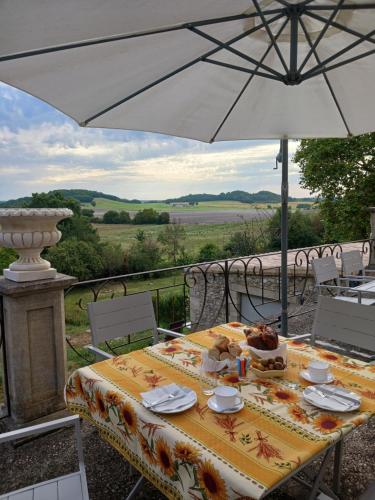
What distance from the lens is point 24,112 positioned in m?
17.0

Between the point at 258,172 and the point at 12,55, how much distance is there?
11.5 metres

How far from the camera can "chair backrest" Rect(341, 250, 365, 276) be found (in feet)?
15.6

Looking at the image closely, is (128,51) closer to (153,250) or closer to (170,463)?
(170,463)

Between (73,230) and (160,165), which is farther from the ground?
(160,165)

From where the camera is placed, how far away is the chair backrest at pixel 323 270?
4.22 metres

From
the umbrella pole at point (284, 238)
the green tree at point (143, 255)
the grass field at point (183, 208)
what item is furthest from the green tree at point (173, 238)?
the umbrella pole at point (284, 238)

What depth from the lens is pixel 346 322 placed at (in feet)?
7.42

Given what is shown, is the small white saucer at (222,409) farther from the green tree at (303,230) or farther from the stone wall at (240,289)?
the green tree at (303,230)

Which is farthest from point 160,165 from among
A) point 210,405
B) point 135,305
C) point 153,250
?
point 210,405

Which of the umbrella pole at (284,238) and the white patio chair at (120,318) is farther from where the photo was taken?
the umbrella pole at (284,238)

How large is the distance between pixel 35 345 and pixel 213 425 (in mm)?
1602

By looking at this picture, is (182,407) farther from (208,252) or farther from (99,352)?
(208,252)

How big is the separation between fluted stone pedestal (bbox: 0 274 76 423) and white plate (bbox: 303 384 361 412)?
1.69 metres

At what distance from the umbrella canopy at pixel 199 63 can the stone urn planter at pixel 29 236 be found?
2.07 ft
